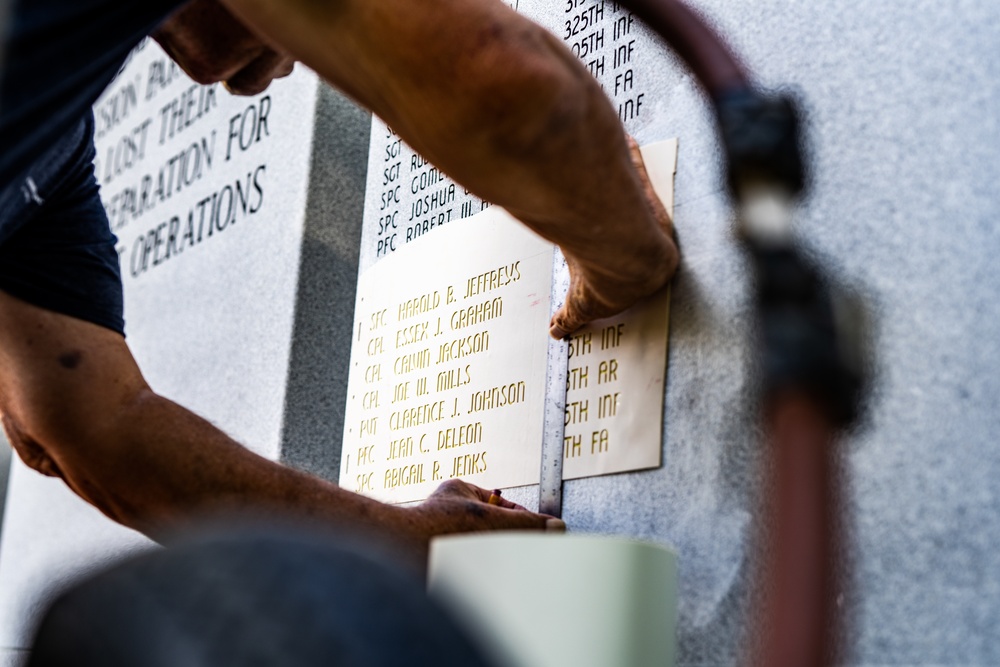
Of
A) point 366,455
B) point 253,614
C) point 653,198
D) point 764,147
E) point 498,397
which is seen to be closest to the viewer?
point 253,614

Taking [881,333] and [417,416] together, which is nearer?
[881,333]

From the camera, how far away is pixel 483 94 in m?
0.92

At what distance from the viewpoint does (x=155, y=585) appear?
53cm

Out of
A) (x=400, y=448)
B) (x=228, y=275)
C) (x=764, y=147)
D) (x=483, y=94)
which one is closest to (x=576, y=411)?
(x=400, y=448)

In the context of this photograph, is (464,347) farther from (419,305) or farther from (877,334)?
(877,334)

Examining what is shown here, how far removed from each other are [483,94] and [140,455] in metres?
0.65

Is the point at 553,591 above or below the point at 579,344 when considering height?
below

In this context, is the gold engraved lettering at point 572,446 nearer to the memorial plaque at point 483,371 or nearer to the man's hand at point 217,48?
the memorial plaque at point 483,371

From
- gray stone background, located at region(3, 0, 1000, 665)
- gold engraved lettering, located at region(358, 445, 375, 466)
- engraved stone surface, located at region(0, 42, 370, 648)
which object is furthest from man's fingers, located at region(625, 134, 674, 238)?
engraved stone surface, located at region(0, 42, 370, 648)

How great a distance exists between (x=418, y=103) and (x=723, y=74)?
320 millimetres

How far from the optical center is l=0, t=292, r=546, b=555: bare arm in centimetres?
125

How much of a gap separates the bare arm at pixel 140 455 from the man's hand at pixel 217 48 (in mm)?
362

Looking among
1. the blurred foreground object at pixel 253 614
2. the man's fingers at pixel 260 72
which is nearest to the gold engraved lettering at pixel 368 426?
the man's fingers at pixel 260 72

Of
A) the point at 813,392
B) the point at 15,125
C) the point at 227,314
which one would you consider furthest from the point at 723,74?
the point at 227,314
